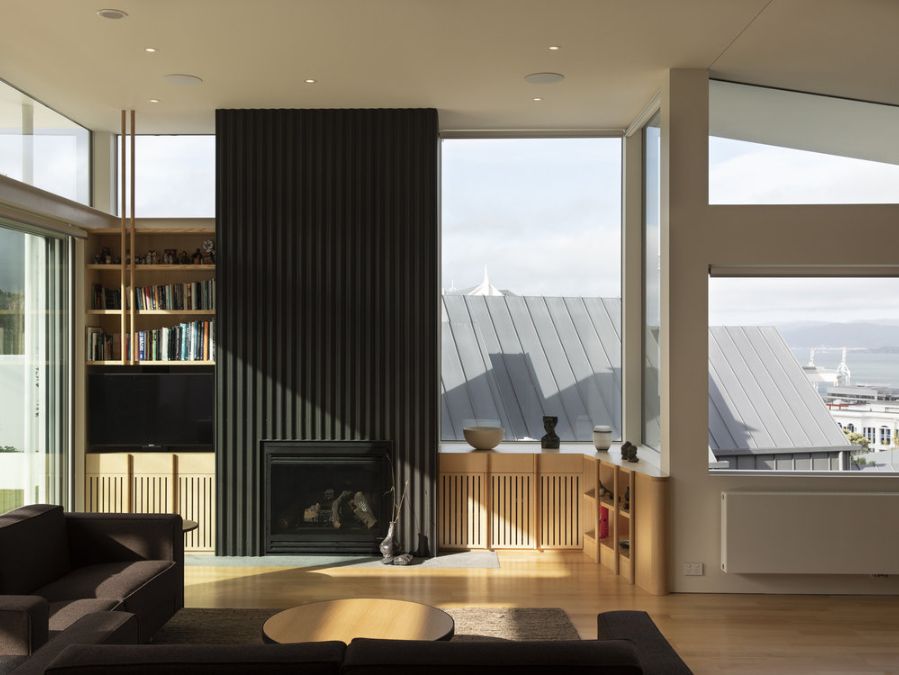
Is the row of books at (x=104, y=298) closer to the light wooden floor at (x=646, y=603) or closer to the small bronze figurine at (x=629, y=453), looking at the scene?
the light wooden floor at (x=646, y=603)

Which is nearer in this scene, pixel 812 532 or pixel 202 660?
pixel 202 660

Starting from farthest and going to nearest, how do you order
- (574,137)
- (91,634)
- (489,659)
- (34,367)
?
(574,137)
(34,367)
(91,634)
(489,659)

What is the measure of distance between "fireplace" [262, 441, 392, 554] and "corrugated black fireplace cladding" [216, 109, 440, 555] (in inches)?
3.7

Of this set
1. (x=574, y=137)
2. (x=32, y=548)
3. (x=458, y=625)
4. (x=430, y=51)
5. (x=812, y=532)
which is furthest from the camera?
(x=574, y=137)

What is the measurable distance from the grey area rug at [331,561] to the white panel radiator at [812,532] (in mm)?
1787

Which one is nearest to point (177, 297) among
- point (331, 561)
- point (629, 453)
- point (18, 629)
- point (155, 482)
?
point (155, 482)

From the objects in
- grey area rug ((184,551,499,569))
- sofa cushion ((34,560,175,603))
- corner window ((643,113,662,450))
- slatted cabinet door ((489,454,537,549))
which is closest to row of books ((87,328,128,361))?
grey area rug ((184,551,499,569))

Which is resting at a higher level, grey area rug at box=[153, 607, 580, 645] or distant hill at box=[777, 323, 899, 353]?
distant hill at box=[777, 323, 899, 353]

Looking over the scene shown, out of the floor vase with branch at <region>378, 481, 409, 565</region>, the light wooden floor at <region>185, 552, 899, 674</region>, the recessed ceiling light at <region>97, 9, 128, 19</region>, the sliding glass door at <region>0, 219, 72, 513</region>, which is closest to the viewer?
the light wooden floor at <region>185, 552, 899, 674</region>

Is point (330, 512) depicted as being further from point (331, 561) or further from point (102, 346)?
point (102, 346)

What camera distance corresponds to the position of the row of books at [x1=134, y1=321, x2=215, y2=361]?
22.7 ft

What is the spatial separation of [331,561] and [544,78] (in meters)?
3.82

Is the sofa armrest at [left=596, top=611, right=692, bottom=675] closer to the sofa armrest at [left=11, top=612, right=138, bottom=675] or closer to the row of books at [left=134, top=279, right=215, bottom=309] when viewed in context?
the sofa armrest at [left=11, top=612, right=138, bottom=675]

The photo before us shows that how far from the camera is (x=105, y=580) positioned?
14.4 ft
